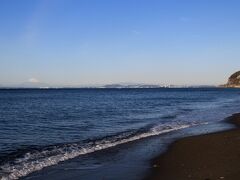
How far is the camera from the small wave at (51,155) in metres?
14.5

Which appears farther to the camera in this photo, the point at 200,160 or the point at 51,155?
the point at 51,155

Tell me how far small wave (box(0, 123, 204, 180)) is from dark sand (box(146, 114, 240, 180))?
3.49 meters

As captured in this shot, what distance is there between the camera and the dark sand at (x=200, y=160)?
12.9 metres

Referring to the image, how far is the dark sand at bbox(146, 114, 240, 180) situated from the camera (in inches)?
509

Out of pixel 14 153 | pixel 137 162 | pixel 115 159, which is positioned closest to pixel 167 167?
pixel 137 162

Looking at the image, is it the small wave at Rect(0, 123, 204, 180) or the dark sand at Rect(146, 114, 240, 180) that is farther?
the small wave at Rect(0, 123, 204, 180)

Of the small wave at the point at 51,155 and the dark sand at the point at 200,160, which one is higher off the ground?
the dark sand at the point at 200,160

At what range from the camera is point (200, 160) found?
15555 millimetres

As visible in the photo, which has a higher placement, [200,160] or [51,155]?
[200,160]

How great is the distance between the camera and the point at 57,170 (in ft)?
47.4

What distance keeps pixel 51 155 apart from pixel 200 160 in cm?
648

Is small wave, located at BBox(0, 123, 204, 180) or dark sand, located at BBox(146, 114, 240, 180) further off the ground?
dark sand, located at BBox(146, 114, 240, 180)

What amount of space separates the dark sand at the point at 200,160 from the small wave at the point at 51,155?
3.49m

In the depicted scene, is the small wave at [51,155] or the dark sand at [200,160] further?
the small wave at [51,155]
